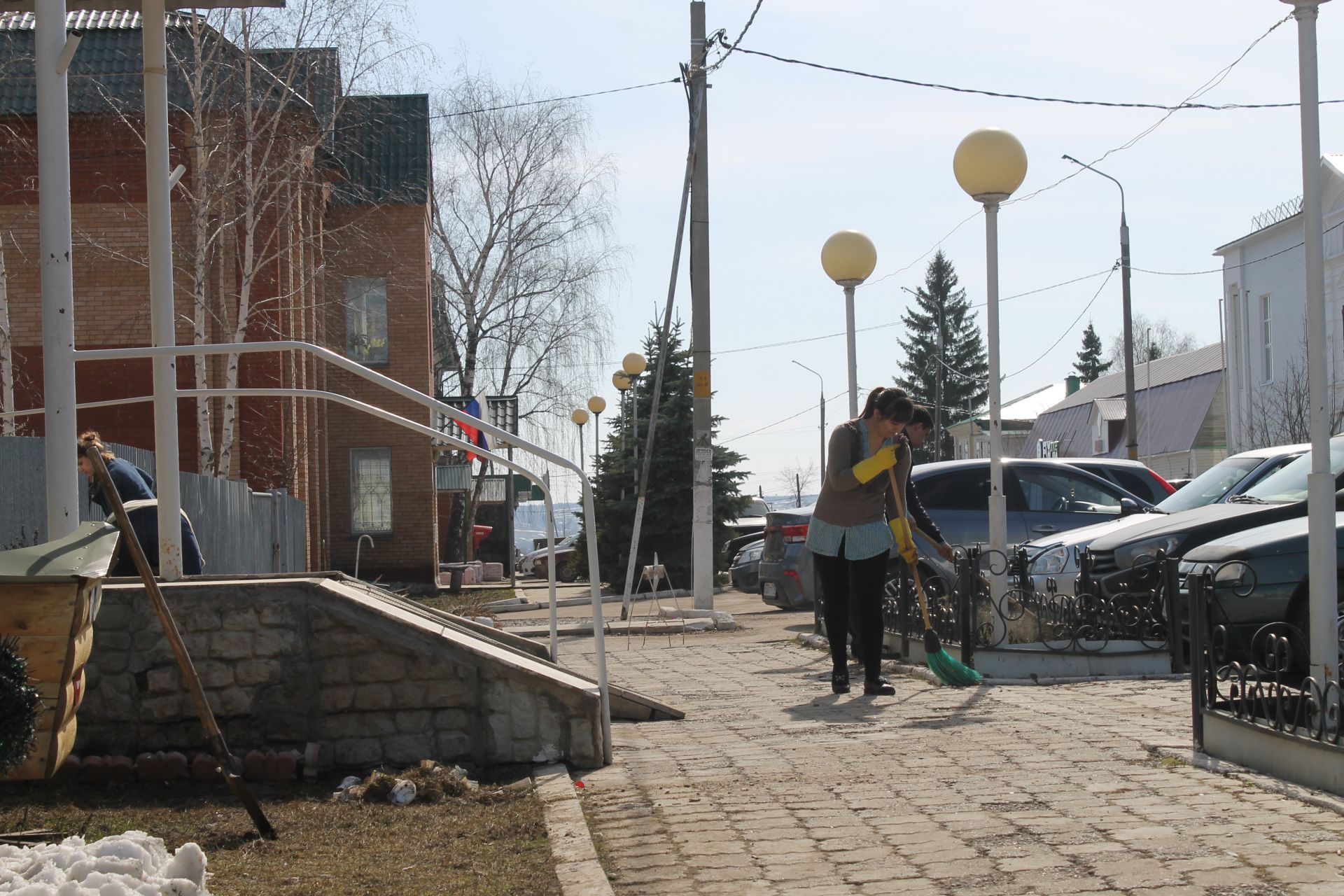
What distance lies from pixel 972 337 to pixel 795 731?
7454 cm

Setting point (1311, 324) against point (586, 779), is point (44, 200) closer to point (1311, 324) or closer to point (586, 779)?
point (586, 779)

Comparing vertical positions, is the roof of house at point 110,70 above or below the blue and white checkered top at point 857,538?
above

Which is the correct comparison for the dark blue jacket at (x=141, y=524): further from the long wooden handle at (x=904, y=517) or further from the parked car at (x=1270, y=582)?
the parked car at (x=1270, y=582)

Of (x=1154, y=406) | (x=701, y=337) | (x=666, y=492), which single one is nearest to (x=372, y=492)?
(x=666, y=492)

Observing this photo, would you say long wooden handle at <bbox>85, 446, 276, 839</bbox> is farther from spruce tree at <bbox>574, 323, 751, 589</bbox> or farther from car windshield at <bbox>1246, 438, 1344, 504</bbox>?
spruce tree at <bbox>574, 323, 751, 589</bbox>

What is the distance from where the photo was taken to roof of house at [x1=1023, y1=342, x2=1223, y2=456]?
5047 cm

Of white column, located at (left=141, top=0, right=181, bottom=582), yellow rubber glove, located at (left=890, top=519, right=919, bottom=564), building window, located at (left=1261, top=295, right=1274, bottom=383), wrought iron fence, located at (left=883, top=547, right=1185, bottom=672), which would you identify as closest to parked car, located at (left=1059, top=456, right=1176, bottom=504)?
wrought iron fence, located at (left=883, top=547, right=1185, bottom=672)

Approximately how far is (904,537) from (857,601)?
534mm

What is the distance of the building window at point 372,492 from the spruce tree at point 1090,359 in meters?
88.7

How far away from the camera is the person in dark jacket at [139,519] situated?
283 inches

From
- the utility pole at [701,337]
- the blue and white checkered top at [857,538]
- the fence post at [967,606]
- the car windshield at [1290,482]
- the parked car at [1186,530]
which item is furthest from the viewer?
the utility pole at [701,337]

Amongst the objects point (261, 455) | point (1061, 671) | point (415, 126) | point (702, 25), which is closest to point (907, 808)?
point (1061, 671)

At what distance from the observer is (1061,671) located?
834 centimetres

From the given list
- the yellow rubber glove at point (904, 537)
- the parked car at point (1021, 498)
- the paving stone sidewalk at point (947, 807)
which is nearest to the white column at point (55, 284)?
the paving stone sidewalk at point (947, 807)
